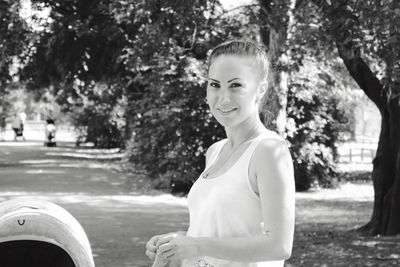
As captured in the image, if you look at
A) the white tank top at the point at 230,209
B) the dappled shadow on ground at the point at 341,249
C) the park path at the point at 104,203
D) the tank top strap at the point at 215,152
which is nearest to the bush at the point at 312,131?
the park path at the point at 104,203

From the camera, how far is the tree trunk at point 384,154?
10180 millimetres

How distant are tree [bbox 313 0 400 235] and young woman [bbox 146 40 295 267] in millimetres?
5027

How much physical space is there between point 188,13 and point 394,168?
3.98 m

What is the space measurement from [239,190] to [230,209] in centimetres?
7

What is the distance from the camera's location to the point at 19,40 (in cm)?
2155

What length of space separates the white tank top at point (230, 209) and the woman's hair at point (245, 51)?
0.24 meters

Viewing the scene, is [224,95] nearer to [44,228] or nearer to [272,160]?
[272,160]

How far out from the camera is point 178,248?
2.04 meters

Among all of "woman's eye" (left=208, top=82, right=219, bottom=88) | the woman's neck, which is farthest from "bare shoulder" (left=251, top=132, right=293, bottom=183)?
"woman's eye" (left=208, top=82, right=219, bottom=88)

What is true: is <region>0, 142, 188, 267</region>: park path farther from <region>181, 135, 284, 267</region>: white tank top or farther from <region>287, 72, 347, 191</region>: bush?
<region>181, 135, 284, 267</region>: white tank top

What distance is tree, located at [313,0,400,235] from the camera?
7826mm

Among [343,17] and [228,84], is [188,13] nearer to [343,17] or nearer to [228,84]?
[343,17]

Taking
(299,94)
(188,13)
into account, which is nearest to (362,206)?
(299,94)

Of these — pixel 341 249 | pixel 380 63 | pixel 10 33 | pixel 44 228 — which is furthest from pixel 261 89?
pixel 10 33
